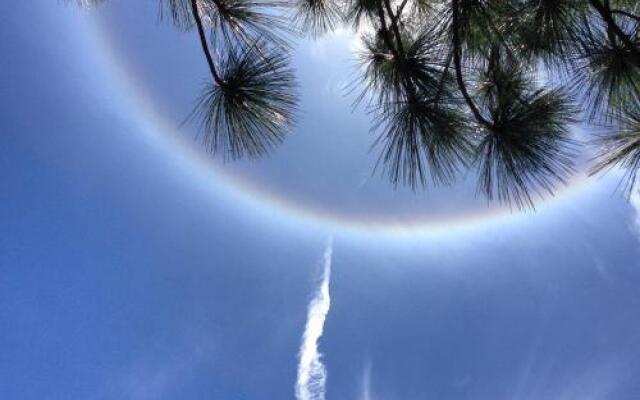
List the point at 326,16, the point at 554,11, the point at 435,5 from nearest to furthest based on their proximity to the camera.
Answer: the point at 554,11, the point at 435,5, the point at 326,16

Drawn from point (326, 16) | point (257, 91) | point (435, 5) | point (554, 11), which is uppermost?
point (326, 16)

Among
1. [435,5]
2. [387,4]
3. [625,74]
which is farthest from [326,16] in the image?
[625,74]

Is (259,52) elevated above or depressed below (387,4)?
below

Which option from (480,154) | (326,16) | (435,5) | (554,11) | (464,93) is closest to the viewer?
(464,93)

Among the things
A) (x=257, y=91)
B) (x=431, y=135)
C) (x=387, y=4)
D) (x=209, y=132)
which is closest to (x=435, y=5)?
(x=387, y=4)

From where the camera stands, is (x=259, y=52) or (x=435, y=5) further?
(x=435, y=5)

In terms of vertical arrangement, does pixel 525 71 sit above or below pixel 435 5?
below

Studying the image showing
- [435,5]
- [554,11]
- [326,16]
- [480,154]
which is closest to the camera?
[554,11]

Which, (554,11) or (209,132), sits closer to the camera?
(554,11)

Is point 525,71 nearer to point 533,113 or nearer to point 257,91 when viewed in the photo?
point 533,113

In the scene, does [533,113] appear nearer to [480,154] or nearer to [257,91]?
[480,154]
